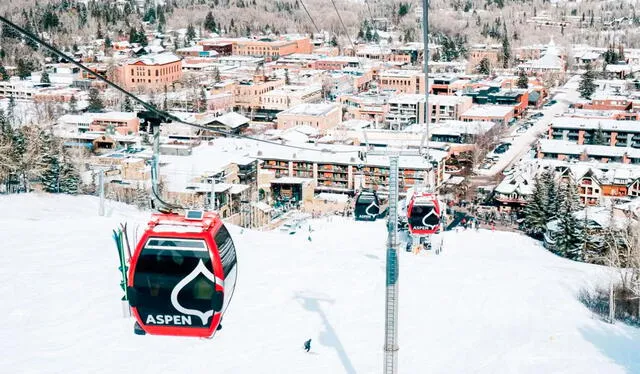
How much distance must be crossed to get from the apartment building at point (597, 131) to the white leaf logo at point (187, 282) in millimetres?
16056

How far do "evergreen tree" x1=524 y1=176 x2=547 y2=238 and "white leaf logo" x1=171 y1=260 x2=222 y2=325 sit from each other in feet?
31.0

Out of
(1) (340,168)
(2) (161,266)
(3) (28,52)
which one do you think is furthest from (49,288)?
(3) (28,52)

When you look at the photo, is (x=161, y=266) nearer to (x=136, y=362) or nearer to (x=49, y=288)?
(x=136, y=362)

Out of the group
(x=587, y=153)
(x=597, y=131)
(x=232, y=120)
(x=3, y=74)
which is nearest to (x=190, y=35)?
(x=3, y=74)

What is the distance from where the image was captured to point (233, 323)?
5609 millimetres

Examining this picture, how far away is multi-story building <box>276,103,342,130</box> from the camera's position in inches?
760

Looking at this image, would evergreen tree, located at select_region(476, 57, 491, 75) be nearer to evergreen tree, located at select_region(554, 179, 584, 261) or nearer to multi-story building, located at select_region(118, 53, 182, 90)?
multi-story building, located at select_region(118, 53, 182, 90)

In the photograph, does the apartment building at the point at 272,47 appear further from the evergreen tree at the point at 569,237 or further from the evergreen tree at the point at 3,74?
the evergreen tree at the point at 569,237

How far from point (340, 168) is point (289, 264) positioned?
802 centimetres

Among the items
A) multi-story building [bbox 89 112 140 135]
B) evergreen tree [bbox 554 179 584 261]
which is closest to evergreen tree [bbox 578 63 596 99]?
multi-story building [bbox 89 112 140 135]

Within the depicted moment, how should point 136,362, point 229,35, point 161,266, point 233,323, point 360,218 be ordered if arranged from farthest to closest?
1. point 229,35
2. point 360,218
3. point 233,323
4. point 136,362
5. point 161,266

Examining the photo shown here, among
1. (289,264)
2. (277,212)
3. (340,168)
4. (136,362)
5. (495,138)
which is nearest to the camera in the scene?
(136,362)

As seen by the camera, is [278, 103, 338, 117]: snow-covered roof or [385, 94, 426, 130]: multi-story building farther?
[385, 94, 426, 130]: multi-story building

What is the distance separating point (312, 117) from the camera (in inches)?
763
